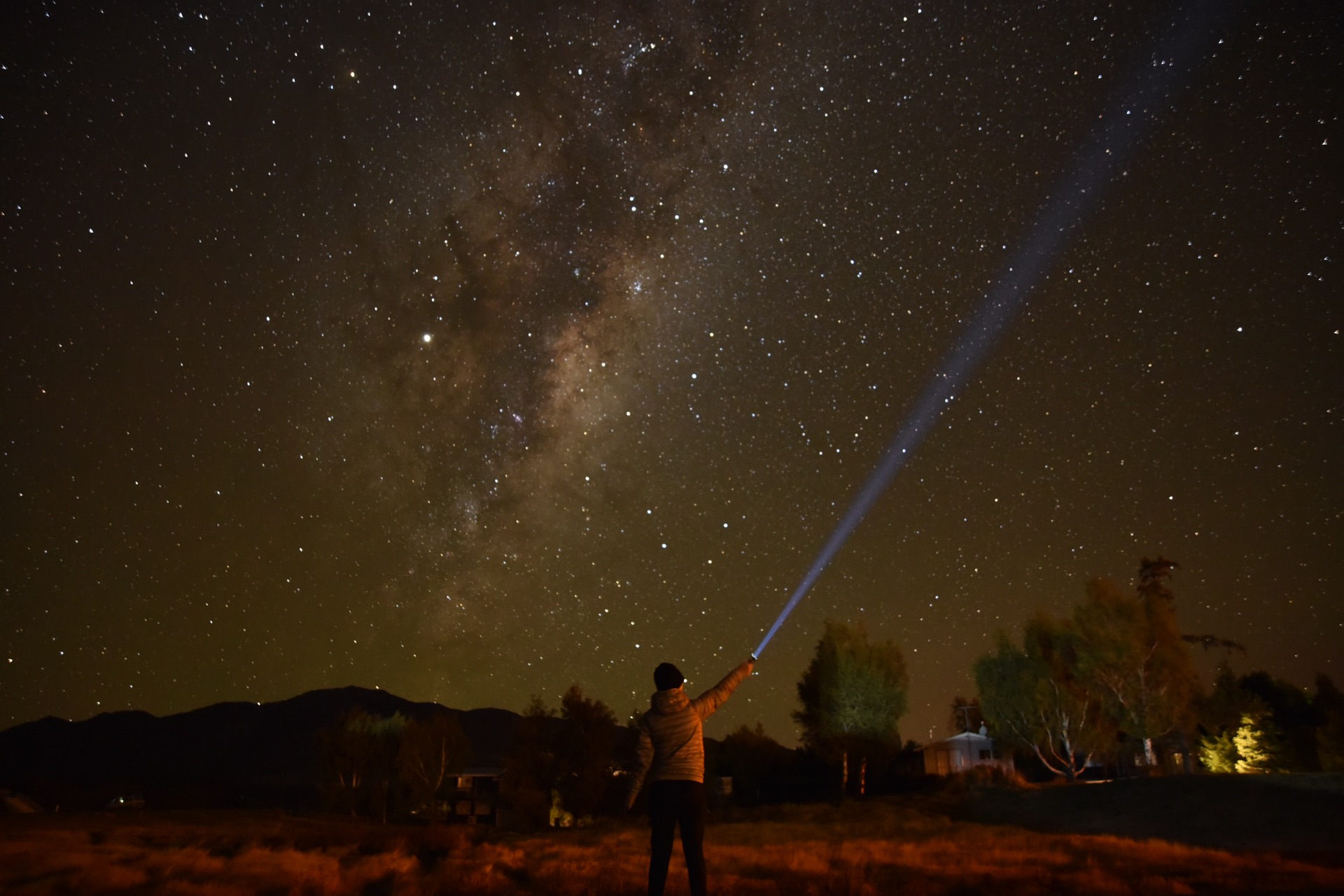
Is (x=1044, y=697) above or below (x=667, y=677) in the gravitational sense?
above

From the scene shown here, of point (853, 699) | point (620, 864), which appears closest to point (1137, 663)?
point (853, 699)

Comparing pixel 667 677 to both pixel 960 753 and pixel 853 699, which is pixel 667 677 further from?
pixel 960 753

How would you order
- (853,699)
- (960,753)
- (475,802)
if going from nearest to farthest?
(853,699), (960,753), (475,802)

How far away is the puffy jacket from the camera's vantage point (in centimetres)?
636

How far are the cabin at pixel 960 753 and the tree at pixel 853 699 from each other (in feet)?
A: 27.0

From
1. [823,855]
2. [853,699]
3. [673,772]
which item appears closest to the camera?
[673,772]

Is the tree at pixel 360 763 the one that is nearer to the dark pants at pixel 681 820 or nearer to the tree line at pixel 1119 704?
the tree line at pixel 1119 704

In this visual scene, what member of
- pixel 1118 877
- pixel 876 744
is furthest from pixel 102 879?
pixel 876 744

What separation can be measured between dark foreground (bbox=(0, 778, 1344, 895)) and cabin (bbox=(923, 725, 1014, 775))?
32.4 meters

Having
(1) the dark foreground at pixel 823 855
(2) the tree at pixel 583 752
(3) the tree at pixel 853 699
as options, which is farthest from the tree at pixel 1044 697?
(2) the tree at pixel 583 752

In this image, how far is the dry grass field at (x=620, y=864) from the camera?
10.6 m

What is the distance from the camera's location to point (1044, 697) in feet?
157

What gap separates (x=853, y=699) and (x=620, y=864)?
45.4 meters

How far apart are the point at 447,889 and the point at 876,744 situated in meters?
49.6
